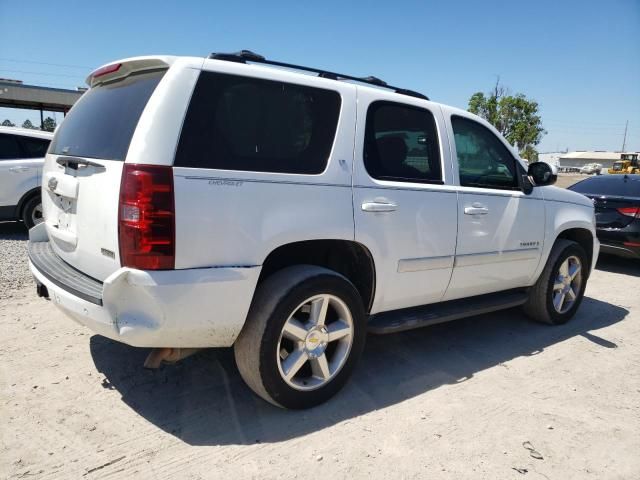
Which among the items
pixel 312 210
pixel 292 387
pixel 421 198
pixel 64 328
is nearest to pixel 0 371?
pixel 64 328

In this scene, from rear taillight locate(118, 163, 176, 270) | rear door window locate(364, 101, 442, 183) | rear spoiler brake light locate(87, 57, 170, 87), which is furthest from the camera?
rear door window locate(364, 101, 442, 183)

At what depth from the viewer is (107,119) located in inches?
103

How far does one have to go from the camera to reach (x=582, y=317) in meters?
4.94

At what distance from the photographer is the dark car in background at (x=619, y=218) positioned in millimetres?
6801

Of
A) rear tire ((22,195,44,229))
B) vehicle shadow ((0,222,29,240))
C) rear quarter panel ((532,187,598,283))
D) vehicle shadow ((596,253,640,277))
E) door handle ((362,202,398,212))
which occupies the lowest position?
vehicle shadow ((596,253,640,277))

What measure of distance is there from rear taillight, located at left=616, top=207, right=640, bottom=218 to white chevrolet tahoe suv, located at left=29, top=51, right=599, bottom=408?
4.36 metres

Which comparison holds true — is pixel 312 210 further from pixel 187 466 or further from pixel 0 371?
pixel 0 371

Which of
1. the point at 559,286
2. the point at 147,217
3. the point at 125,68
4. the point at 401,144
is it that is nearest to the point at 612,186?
the point at 559,286

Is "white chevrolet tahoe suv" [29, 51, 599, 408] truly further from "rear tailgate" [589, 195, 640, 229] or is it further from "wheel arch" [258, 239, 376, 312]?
"rear tailgate" [589, 195, 640, 229]

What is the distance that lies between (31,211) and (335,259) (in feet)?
20.7

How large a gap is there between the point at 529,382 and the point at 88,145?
3325 mm

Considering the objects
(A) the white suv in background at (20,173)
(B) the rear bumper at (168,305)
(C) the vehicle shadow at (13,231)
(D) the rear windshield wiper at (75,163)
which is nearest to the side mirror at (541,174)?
(B) the rear bumper at (168,305)

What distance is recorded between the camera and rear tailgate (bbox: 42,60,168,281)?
2.30m

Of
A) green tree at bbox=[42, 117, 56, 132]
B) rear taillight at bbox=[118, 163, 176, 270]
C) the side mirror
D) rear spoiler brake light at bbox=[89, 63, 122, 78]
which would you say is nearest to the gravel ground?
rear spoiler brake light at bbox=[89, 63, 122, 78]
